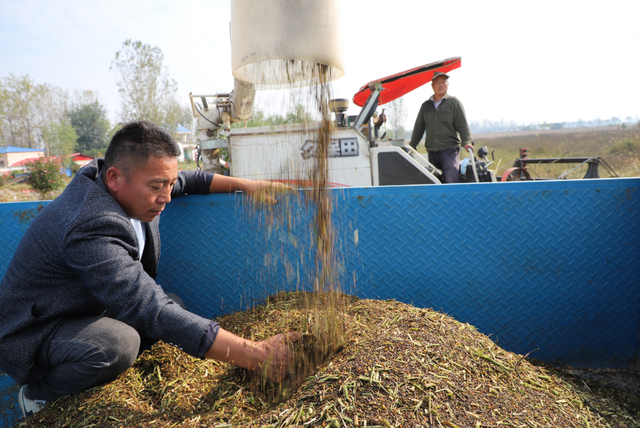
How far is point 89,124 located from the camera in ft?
178

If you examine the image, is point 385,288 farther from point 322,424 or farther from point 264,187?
point 322,424

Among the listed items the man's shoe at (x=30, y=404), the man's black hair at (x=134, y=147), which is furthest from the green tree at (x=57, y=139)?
the man's black hair at (x=134, y=147)

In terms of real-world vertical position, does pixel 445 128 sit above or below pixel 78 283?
above

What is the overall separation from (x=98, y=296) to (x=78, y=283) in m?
0.24

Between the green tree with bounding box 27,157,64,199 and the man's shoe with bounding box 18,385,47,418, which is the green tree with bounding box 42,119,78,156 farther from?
the man's shoe with bounding box 18,385,47,418

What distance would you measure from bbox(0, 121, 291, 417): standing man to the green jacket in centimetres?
425

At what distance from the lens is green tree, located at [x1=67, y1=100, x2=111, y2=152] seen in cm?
5344

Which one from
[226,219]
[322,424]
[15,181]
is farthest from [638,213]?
[15,181]

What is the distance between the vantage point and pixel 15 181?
26016mm

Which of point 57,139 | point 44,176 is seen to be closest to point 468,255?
point 44,176

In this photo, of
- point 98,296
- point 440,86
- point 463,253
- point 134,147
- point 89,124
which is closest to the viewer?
point 98,296

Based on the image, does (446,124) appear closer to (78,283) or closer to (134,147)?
(134,147)

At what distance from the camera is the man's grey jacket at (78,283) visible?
56.3 inches

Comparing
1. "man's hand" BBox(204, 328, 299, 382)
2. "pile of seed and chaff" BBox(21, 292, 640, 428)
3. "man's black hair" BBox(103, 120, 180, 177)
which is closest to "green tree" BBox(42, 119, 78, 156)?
"man's black hair" BBox(103, 120, 180, 177)
